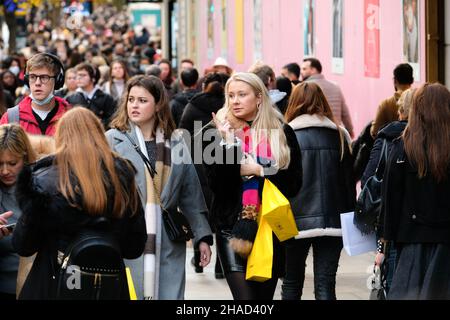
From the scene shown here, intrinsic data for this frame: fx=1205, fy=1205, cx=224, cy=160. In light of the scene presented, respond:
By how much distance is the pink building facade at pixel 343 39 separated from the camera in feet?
43.4

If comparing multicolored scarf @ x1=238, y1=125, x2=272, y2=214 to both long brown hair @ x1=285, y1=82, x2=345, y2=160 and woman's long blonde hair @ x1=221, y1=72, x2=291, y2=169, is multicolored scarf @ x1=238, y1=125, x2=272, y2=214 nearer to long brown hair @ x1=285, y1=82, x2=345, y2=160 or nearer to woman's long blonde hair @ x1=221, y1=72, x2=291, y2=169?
woman's long blonde hair @ x1=221, y1=72, x2=291, y2=169

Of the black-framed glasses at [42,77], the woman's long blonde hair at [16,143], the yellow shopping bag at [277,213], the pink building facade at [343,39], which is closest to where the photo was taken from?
the woman's long blonde hair at [16,143]

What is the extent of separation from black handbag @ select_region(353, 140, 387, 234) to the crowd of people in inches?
5.3

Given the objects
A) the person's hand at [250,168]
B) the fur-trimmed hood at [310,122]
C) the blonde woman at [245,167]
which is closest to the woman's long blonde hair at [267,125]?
the blonde woman at [245,167]

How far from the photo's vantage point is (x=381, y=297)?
23.8 ft

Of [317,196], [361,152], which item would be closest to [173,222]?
[317,196]

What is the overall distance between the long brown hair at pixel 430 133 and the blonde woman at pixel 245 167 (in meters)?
0.84

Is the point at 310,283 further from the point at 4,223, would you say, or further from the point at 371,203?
the point at 4,223

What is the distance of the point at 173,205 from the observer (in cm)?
714

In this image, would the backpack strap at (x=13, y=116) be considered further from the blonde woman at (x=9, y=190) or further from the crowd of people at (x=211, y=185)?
the blonde woman at (x=9, y=190)

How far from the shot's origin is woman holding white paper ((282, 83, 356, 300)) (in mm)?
8766

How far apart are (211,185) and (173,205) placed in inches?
10.5
